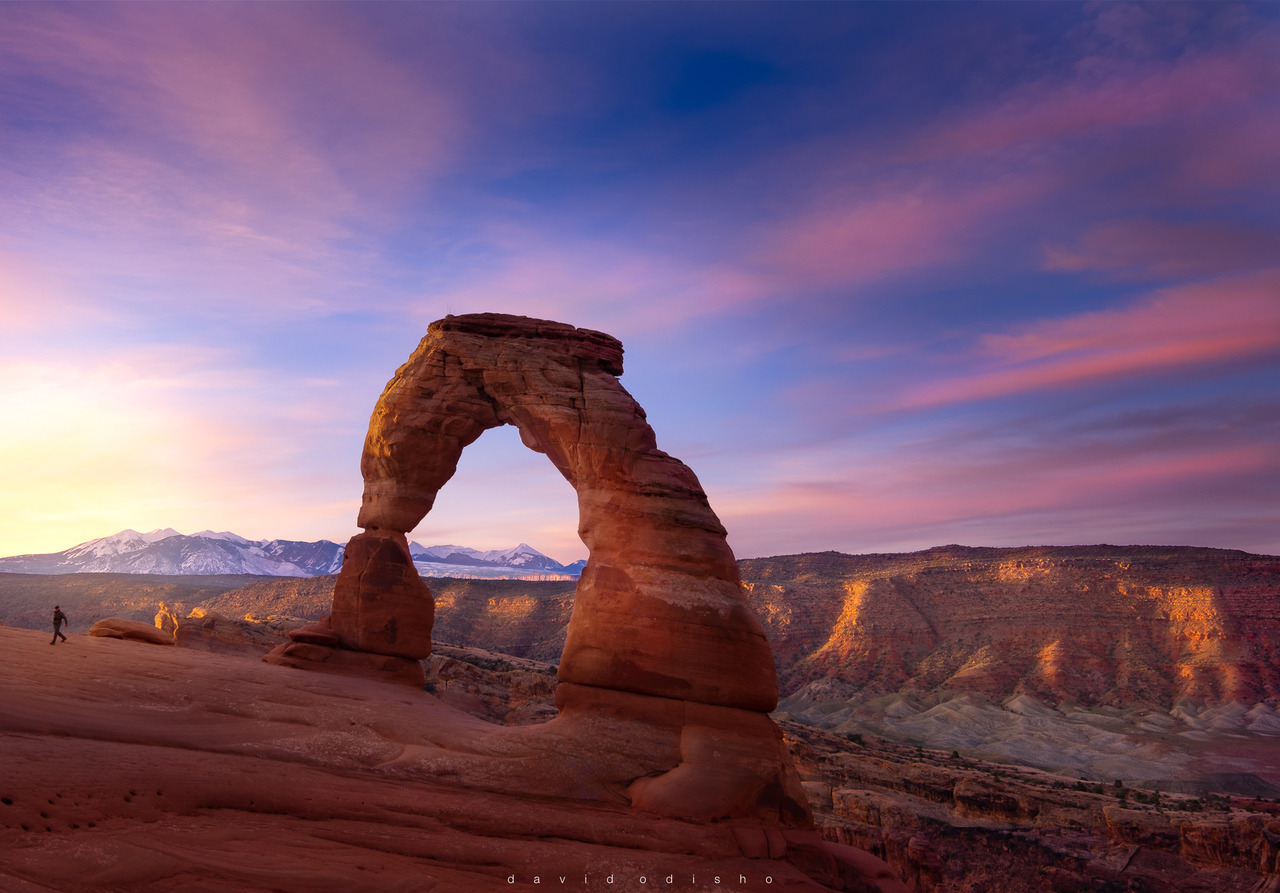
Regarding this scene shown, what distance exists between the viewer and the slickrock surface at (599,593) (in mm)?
16672

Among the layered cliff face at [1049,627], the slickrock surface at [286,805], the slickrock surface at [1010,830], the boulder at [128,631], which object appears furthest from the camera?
the layered cliff face at [1049,627]

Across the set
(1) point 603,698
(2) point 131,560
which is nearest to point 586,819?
(1) point 603,698

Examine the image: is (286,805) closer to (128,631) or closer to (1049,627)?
(128,631)

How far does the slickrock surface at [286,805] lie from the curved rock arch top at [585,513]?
88.0 inches

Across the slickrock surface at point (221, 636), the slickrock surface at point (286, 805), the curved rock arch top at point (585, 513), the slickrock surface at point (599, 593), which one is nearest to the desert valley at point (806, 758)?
the slickrock surface at point (286, 805)

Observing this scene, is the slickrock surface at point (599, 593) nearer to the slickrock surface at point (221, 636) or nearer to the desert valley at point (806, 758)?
the desert valley at point (806, 758)

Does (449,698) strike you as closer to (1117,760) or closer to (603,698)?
(603,698)

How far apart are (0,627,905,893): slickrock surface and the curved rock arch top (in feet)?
7.33

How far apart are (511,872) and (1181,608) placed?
88.0m

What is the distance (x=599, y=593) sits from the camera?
62.9 feet

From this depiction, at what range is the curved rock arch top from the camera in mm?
18406

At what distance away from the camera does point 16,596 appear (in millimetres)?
98062

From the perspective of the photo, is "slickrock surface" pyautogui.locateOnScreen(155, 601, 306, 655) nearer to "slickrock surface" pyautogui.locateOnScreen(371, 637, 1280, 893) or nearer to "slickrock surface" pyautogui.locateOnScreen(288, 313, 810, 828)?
"slickrock surface" pyautogui.locateOnScreen(288, 313, 810, 828)

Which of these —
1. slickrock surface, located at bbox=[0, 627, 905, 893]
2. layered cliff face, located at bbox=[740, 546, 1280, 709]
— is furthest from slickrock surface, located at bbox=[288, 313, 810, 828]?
layered cliff face, located at bbox=[740, 546, 1280, 709]
